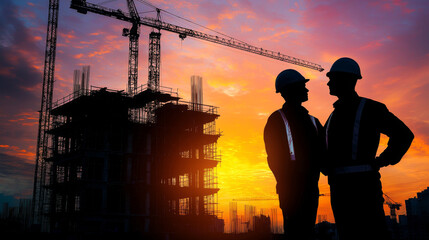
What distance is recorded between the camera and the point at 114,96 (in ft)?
178

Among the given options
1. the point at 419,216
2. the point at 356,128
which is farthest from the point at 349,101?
the point at 419,216

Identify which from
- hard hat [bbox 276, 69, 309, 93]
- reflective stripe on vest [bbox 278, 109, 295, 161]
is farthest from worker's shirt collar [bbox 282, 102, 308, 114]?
hard hat [bbox 276, 69, 309, 93]

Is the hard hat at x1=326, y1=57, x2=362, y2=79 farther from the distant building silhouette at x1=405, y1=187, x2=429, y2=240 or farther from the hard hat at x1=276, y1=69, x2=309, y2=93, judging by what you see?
the distant building silhouette at x1=405, y1=187, x2=429, y2=240

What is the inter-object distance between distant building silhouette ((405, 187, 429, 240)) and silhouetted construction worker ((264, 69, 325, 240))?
137 meters

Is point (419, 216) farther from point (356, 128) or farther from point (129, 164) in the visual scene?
point (356, 128)

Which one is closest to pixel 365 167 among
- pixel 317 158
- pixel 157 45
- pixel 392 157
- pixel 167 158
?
pixel 392 157

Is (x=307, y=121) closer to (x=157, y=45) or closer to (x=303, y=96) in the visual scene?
(x=303, y=96)

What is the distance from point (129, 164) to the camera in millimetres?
54375

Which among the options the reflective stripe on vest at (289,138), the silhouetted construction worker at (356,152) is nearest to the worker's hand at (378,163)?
the silhouetted construction worker at (356,152)

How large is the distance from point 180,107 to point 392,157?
5493 centimetres

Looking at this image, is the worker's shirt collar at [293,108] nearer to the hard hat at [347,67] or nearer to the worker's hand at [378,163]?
the hard hat at [347,67]

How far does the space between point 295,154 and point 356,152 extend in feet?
2.40

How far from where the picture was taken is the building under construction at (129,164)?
52.2 meters

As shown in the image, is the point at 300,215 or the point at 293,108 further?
the point at 293,108
